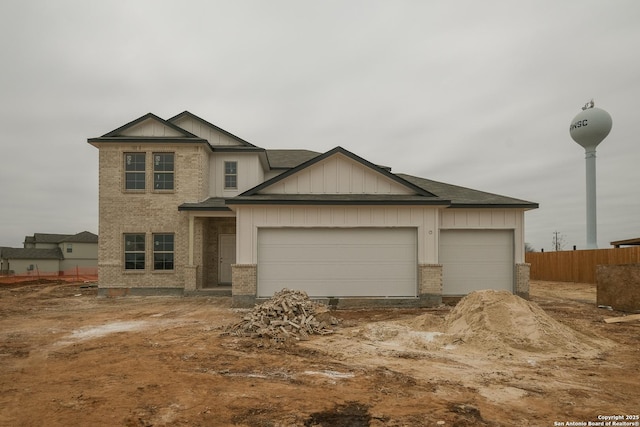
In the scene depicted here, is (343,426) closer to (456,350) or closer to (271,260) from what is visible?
(456,350)

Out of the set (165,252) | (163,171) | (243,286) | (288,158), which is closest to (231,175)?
(163,171)

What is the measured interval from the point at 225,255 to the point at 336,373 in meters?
13.7

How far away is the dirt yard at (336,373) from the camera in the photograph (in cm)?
491

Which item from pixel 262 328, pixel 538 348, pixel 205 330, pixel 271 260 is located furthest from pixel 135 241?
pixel 538 348

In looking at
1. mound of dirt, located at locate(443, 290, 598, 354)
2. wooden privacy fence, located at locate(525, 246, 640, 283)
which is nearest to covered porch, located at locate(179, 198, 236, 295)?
mound of dirt, located at locate(443, 290, 598, 354)

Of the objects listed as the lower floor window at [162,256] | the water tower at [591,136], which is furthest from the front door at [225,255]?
the water tower at [591,136]

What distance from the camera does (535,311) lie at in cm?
920

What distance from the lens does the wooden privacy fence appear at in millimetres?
21812

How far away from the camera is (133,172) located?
1784 cm

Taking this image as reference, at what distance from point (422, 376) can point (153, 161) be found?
15.4 metres

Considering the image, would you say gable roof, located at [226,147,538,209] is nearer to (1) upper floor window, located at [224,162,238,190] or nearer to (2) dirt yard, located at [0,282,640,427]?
(2) dirt yard, located at [0,282,640,427]

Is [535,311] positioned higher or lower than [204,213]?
lower

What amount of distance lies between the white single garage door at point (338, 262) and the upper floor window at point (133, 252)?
6997 millimetres

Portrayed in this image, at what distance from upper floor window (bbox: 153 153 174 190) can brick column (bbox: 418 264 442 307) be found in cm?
1143
